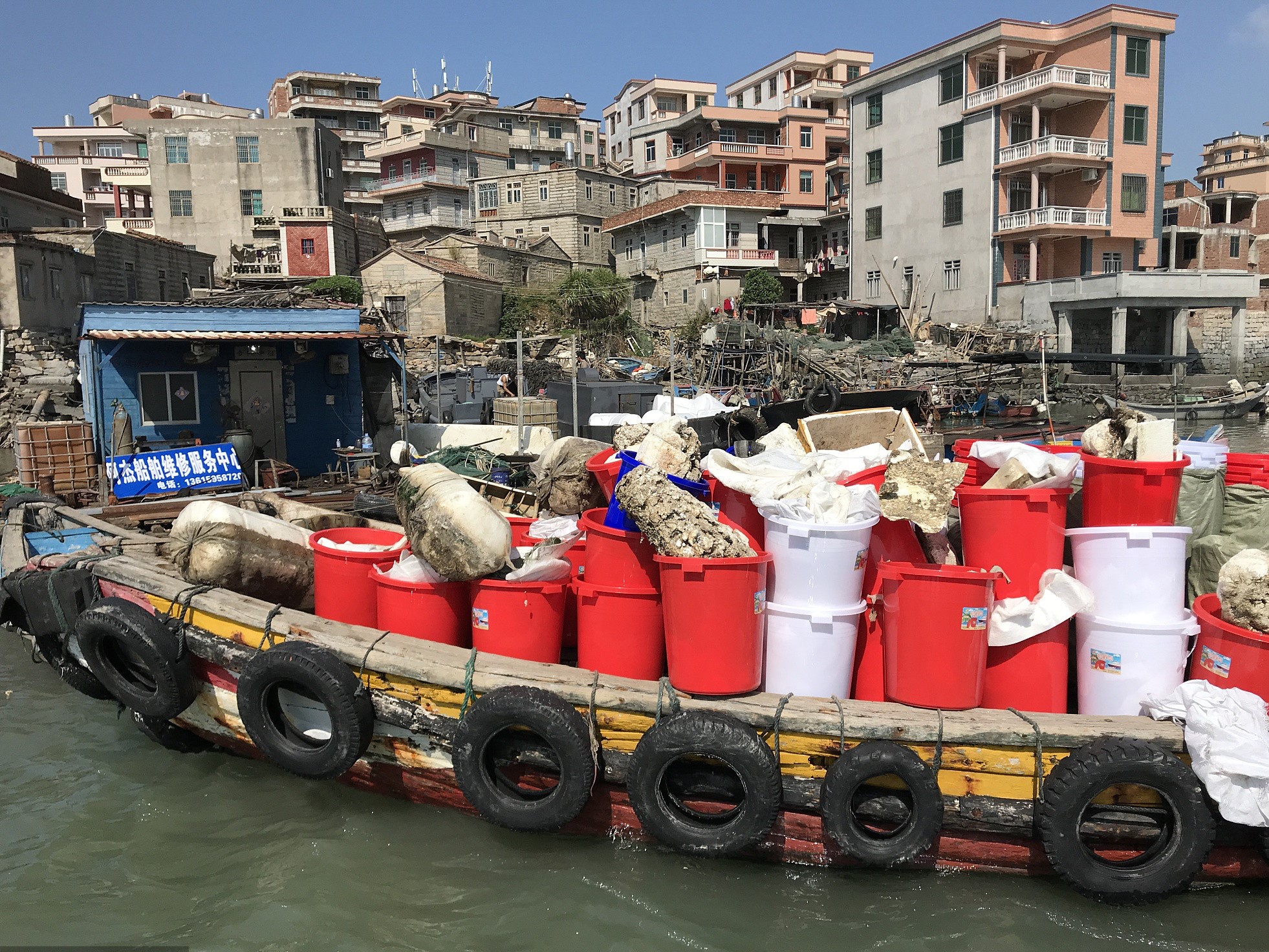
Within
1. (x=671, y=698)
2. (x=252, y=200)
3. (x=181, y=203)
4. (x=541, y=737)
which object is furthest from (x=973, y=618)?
(x=181, y=203)

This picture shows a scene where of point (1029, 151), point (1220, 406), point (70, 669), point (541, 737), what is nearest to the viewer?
point (541, 737)

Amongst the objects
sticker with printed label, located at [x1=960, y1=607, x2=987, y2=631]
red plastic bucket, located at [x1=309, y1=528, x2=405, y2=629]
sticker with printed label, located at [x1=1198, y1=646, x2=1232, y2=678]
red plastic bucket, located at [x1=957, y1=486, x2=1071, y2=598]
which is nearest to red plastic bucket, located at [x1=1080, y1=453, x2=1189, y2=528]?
red plastic bucket, located at [x1=957, y1=486, x2=1071, y2=598]

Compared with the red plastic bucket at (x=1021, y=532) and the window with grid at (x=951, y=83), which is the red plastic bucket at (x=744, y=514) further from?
the window with grid at (x=951, y=83)

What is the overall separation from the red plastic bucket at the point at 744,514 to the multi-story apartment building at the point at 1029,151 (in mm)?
35501

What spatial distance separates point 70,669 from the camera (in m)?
6.73

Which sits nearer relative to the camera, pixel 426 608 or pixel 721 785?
pixel 721 785

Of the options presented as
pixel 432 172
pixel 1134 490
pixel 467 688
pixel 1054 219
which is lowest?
pixel 467 688

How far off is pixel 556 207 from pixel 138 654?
50532 mm

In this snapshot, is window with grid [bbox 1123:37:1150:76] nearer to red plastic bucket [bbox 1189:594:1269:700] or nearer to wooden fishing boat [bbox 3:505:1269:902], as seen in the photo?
red plastic bucket [bbox 1189:594:1269:700]

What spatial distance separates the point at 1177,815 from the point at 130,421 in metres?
14.2

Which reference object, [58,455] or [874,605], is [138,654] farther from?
[58,455]

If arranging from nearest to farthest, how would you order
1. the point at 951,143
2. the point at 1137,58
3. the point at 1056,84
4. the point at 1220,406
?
the point at 1220,406, the point at 1056,84, the point at 1137,58, the point at 951,143

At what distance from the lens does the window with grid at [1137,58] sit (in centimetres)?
3619

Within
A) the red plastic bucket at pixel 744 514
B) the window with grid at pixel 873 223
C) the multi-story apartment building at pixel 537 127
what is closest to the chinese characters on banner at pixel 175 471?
the red plastic bucket at pixel 744 514
